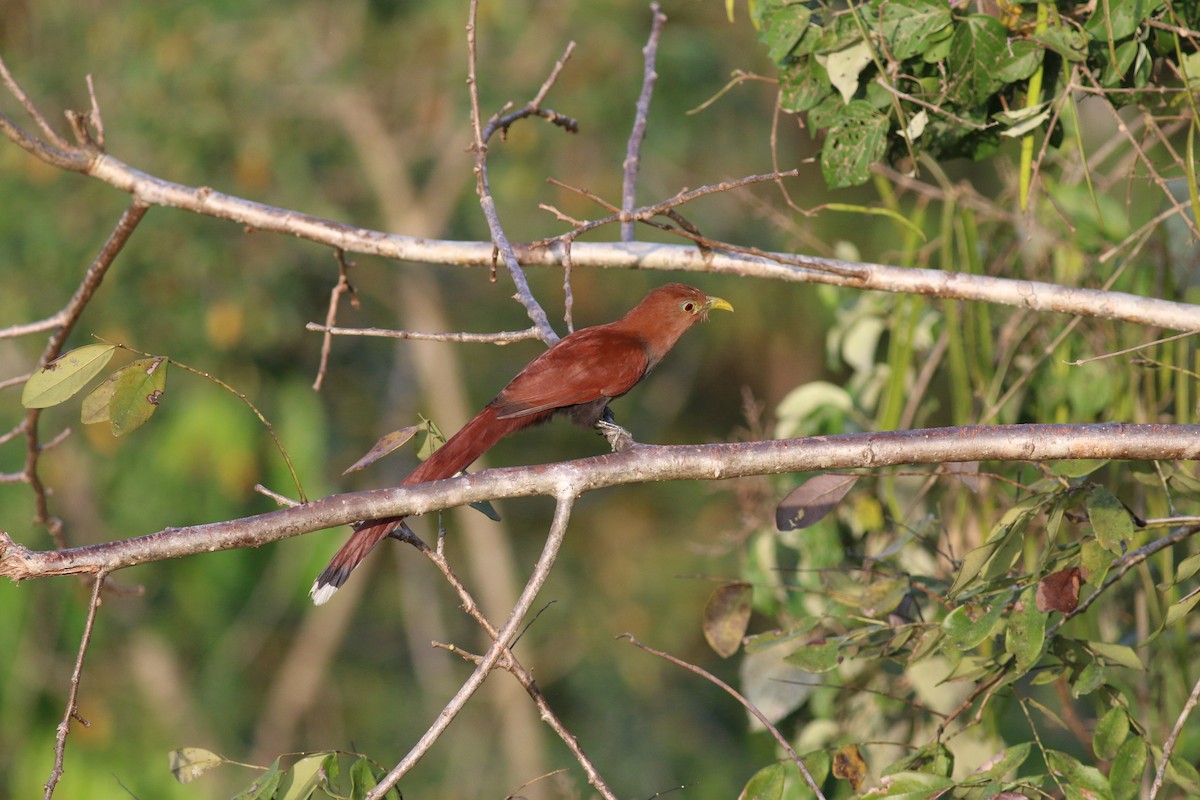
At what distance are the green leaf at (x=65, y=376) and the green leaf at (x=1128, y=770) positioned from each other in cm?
181

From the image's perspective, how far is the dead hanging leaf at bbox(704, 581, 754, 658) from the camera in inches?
99.0

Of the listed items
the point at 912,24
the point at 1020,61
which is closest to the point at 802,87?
the point at 912,24

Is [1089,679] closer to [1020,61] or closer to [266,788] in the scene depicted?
[1020,61]

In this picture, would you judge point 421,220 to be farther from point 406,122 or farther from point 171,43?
point 171,43

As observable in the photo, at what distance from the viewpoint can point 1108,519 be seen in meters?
1.96

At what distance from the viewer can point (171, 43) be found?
7.32 metres

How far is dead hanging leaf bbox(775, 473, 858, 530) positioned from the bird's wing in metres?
0.83

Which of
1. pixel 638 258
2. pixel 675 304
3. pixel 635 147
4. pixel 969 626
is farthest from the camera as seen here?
pixel 675 304

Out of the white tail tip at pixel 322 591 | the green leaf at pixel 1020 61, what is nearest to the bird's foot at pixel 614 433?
the white tail tip at pixel 322 591

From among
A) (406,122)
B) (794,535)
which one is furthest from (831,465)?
(406,122)

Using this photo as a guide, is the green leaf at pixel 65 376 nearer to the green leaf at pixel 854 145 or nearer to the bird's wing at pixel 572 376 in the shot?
the bird's wing at pixel 572 376

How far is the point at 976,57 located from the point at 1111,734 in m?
1.31

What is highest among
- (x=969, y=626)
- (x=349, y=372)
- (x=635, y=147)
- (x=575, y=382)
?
(x=635, y=147)

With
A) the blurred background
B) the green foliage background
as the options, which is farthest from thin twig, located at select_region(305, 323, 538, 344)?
the blurred background
